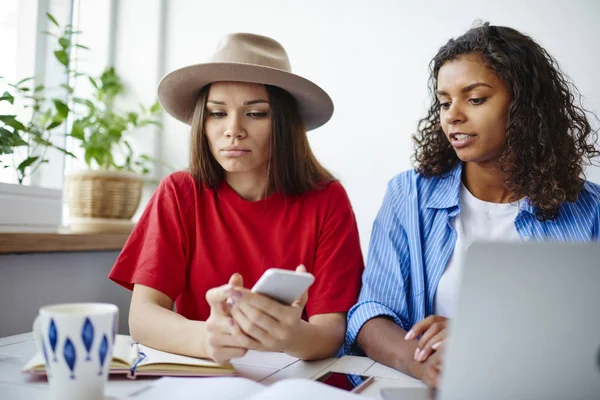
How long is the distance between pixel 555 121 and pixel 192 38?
1.55 m

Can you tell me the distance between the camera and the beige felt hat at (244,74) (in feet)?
4.06

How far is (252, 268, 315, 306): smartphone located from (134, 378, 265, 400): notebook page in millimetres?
122

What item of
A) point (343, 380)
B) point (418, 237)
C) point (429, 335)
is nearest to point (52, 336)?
point (343, 380)

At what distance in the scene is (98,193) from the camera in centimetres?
180

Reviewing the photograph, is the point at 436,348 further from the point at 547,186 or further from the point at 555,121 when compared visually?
the point at 555,121

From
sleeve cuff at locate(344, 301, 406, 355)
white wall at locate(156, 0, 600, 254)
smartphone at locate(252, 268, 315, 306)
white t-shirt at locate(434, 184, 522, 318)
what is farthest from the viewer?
white wall at locate(156, 0, 600, 254)

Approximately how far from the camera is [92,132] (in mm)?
2014

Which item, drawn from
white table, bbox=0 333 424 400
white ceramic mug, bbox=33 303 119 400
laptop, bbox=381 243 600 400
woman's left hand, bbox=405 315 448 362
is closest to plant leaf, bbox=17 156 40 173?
white table, bbox=0 333 424 400

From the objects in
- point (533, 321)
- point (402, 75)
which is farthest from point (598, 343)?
point (402, 75)

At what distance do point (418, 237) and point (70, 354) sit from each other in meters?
0.87

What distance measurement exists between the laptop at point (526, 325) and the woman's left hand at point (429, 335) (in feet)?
1.30

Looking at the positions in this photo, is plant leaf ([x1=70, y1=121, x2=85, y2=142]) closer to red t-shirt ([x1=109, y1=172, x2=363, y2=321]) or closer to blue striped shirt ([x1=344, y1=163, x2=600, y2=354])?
red t-shirt ([x1=109, y1=172, x2=363, y2=321])

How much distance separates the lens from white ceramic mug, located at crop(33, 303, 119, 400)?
0.58m

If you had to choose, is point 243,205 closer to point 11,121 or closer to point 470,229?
point 470,229
